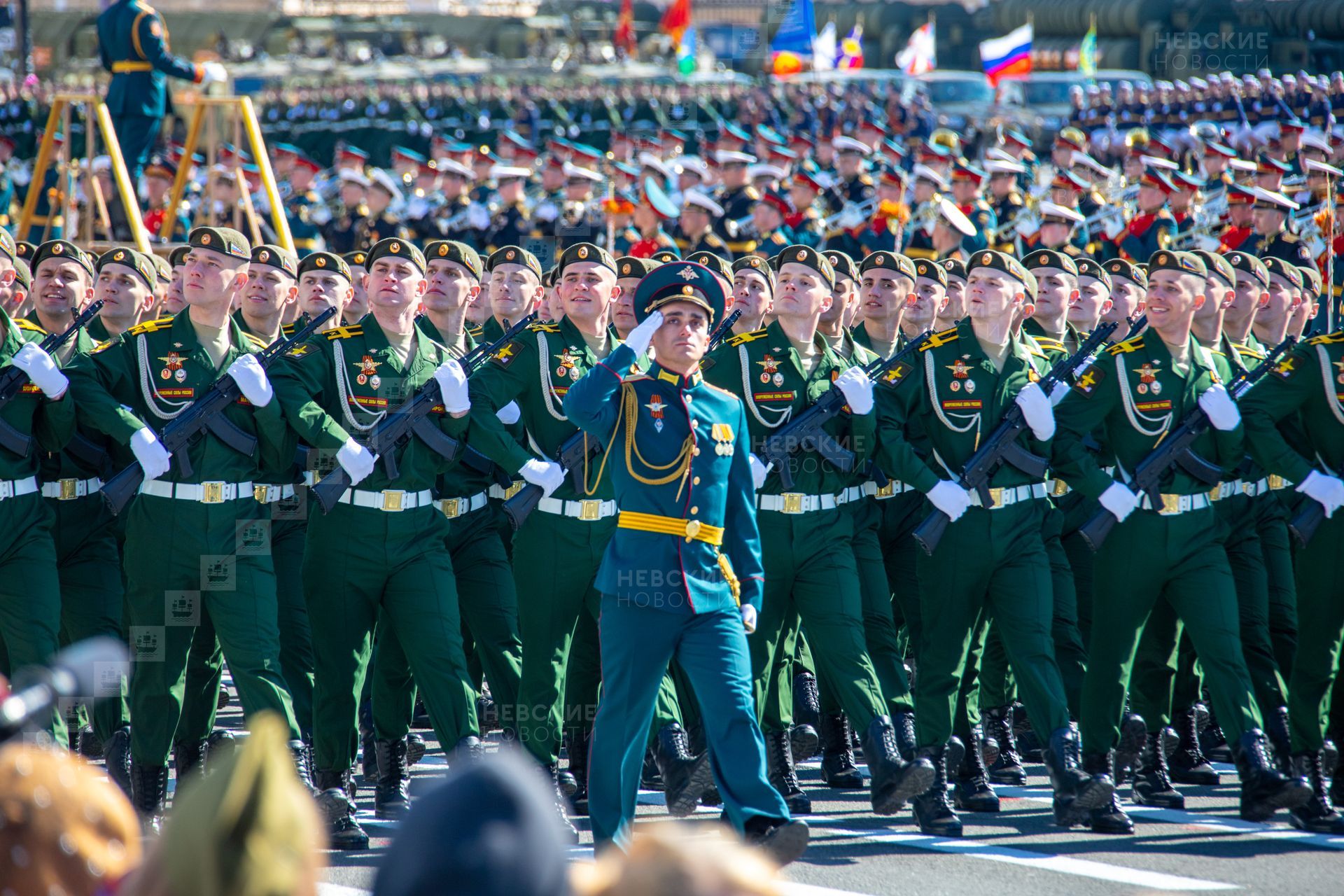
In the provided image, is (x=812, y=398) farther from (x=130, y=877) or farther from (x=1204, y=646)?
(x=130, y=877)

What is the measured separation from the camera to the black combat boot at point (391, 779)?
7059 millimetres

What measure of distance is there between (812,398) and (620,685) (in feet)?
6.46

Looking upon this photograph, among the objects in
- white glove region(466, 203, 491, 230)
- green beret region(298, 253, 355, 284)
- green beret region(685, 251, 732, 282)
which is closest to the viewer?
green beret region(685, 251, 732, 282)

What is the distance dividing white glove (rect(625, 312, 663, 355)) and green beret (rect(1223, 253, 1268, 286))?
3.34m

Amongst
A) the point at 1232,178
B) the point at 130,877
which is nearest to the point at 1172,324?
the point at 130,877

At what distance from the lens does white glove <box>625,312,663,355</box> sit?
19.7 feet

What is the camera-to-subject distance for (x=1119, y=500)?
23.2 feet

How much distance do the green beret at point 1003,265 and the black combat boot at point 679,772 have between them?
2161 mm

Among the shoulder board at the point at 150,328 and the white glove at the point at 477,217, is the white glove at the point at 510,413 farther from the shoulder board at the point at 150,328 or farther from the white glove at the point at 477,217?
the white glove at the point at 477,217

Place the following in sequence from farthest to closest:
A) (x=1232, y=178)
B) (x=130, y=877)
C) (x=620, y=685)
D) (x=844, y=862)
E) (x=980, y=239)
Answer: (x=1232, y=178) < (x=980, y=239) < (x=844, y=862) < (x=620, y=685) < (x=130, y=877)

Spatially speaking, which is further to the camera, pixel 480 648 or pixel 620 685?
pixel 480 648

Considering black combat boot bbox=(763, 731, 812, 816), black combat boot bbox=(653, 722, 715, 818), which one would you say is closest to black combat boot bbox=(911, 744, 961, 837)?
black combat boot bbox=(763, 731, 812, 816)

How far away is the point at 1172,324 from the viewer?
7441mm

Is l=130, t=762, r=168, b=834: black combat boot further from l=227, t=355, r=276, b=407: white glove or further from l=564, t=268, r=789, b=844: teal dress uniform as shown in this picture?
l=564, t=268, r=789, b=844: teal dress uniform
